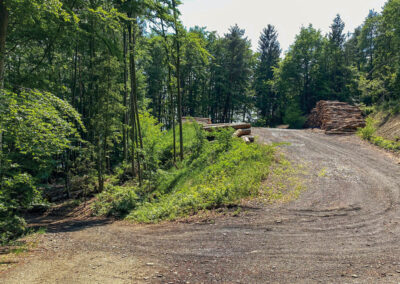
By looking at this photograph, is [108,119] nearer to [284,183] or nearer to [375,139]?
[284,183]

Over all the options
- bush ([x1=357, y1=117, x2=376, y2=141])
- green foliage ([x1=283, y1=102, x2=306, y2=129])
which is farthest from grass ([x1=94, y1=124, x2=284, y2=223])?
green foliage ([x1=283, y1=102, x2=306, y2=129])

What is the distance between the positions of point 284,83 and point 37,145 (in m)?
33.4

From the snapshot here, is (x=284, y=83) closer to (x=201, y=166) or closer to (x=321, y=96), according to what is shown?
(x=321, y=96)

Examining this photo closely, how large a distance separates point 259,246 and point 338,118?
17.3 m

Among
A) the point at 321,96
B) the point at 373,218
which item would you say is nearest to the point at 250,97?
the point at 321,96

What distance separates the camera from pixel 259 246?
4766 millimetres

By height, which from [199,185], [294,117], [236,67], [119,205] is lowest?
[119,205]

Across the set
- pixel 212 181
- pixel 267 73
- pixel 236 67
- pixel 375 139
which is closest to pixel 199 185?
pixel 212 181

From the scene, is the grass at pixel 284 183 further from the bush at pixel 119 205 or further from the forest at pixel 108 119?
the bush at pixel 119 205

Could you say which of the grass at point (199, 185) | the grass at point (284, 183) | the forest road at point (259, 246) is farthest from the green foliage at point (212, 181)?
the forest road at point (259, 246)

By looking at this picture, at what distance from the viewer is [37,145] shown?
20.9 feet

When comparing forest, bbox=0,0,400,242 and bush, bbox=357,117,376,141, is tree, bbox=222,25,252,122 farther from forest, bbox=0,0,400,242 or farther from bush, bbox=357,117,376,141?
bush, bbox=357,117,376,141

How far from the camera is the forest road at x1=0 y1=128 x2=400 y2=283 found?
3.86 metres

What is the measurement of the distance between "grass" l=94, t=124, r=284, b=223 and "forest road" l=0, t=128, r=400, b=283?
3.23 ft
